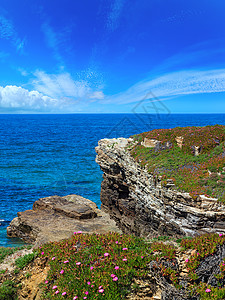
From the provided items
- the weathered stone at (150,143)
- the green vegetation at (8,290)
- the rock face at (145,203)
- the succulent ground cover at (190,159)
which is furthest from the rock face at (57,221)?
the weathered stone at (150,143)

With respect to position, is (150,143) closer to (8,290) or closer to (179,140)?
(179,140)

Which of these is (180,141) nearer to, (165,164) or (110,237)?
(165,164)

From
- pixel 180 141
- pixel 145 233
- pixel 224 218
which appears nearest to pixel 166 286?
pixel 224 218

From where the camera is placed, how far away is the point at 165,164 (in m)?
19.6

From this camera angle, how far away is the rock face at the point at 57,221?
2152cm

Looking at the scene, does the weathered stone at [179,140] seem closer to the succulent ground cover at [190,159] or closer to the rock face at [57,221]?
the succulent ground cover at [190,159]

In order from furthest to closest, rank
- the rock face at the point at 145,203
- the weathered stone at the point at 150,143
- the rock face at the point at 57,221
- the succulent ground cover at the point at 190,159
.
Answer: the weathered stone at the point at 150,143 < the rock face at the point at 57,221 < the succulent ground cover at the point at 190,159 < the rock face at the point at 145,203

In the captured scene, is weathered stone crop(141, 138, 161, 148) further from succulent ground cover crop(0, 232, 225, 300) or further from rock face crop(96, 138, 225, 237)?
succulent ground cover crop(0, 232, 225, 300)

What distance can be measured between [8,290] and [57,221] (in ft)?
42.6

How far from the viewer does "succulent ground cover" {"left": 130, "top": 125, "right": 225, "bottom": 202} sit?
1588cm

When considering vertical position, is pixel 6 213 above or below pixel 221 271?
below

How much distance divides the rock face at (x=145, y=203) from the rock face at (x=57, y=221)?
222cm

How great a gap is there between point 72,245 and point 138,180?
466 inches

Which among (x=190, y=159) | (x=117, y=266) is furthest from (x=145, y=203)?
(x=117, y=266)
